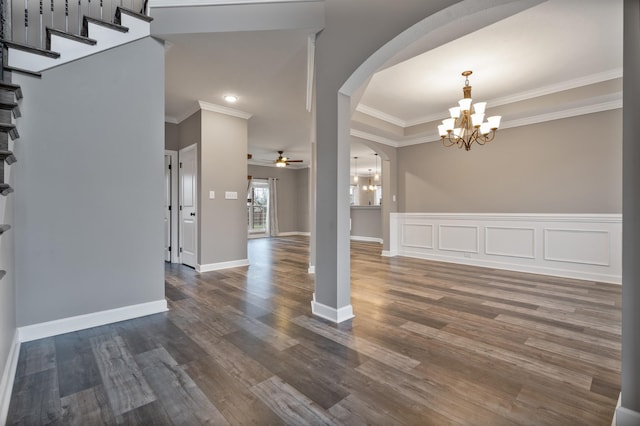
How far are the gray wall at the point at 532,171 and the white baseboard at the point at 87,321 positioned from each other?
486cm

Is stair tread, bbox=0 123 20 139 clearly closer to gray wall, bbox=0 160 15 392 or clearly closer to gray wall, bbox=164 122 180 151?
gray wall, bbox=0 160 15 392

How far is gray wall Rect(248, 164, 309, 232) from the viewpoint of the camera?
10984 millimetres

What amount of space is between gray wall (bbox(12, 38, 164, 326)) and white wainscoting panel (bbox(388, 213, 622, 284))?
4.62 metres

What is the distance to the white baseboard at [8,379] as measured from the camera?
1.37 meters

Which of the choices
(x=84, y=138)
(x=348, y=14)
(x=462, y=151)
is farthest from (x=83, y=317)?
(x=462, y=151)

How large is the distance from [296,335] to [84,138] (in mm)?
2357

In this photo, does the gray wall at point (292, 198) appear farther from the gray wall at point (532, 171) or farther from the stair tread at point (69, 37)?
the stair tread at point (69, 37)

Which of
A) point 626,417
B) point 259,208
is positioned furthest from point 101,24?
point 259,208

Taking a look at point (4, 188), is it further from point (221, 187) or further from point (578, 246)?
point (578, 246)

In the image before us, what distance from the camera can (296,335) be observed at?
2275 mm

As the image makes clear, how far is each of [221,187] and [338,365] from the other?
3639 mm

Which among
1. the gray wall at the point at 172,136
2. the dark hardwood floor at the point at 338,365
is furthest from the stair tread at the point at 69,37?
the gray wall at the point at 172,136

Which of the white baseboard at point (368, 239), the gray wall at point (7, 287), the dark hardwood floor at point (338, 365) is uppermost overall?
the gray wall at point (7, 287)

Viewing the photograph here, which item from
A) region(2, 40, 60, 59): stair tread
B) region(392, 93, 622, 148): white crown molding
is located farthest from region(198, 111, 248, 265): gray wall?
region(392, 93, 622, 148): white crown molding
